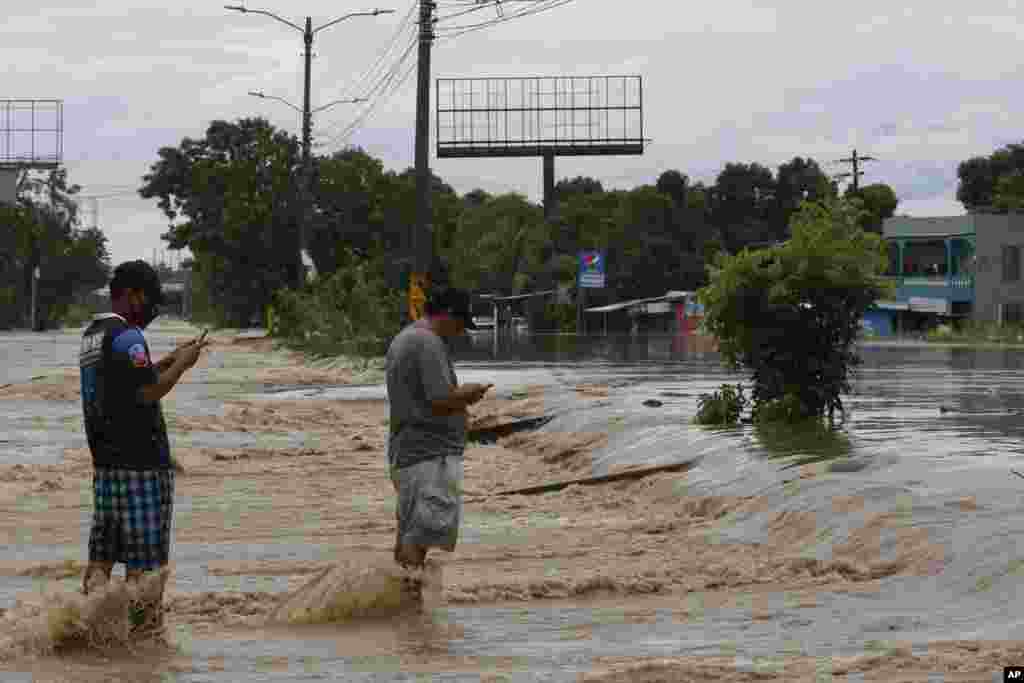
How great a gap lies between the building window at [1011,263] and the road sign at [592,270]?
2360 cm

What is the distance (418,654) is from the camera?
852 centimetres

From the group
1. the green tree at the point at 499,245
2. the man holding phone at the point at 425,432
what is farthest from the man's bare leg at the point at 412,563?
the green tree at the point at 499,245

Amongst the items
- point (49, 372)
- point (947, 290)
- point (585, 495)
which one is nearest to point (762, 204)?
point (947, 290)

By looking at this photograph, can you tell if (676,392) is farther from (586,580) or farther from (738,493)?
(586,580)

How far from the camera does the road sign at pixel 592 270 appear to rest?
104 m

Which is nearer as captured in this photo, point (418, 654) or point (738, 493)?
point (418, 654)

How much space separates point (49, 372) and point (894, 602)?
3254 centimetres

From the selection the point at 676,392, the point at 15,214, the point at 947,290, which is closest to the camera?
the point at 676,392

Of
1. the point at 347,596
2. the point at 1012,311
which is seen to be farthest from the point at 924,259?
the point at 347,596

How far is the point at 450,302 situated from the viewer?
387 inches

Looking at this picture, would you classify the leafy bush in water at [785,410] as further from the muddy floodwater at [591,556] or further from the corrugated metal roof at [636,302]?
the corrugated metal roof at [636,302]

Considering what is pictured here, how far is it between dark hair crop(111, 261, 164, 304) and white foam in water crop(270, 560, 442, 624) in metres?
1.75

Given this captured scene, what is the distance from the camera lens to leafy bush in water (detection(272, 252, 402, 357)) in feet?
142

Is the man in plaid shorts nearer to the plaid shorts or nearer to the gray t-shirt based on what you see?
the plaid shorts
